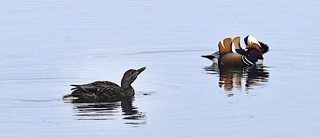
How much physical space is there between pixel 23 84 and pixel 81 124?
4310mm

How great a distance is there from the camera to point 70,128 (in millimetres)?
13875

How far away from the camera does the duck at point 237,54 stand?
21500 mm

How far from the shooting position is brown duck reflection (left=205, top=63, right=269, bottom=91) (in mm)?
18375

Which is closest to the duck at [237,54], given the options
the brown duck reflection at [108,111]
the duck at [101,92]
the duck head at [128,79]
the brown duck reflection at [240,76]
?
the brown duck reflection at [240,76]

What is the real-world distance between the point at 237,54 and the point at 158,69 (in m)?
2.52

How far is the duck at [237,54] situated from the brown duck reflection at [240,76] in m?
0.20

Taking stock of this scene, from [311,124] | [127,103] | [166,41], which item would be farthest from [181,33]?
[311,124]

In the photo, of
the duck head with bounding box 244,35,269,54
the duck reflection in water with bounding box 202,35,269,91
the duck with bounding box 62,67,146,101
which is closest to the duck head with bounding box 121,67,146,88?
the duck with bounding box 62,67,146,101

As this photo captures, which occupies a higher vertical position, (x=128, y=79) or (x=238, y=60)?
(x=238, y=60)

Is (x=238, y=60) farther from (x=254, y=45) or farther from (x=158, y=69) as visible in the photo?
(x=158, y=69)

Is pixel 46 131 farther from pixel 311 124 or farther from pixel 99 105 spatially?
pixel 311 124

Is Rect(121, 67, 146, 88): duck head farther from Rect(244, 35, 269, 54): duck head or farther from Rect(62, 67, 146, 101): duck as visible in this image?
Rect(244, 35, 269, 54): duck head

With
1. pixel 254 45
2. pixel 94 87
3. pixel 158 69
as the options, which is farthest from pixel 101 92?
pixel 254 45

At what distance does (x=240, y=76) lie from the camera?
65.3ft
